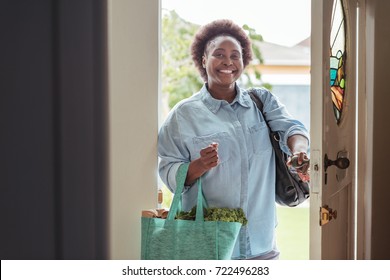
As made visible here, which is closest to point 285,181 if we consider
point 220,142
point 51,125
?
point 220,142

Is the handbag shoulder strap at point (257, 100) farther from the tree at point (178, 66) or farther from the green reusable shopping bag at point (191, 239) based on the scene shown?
the tree at point (178, 66)

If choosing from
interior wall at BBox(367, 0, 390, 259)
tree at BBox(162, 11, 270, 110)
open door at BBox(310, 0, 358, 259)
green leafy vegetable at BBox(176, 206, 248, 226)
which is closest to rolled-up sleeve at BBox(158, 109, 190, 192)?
green leafy vegetable at BBox(176, 206, 248, 226)

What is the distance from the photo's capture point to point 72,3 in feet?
0.79

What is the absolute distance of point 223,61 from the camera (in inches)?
81.0

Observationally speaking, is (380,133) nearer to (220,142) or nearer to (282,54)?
(220,142)

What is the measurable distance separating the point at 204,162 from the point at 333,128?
18.1 inches

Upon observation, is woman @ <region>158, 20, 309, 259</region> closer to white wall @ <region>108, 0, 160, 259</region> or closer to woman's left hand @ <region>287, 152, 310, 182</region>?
woman's left hand @ <region>287, 152, 310, 182</region>

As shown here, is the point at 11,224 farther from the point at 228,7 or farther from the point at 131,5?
the point at 228,7

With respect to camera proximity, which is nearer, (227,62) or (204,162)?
(204,162)

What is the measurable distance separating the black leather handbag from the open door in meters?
0.19

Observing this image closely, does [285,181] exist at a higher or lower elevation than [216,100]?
lower

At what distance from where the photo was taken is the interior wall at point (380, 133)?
1925mm

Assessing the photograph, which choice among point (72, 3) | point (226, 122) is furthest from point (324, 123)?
point (72, 3)

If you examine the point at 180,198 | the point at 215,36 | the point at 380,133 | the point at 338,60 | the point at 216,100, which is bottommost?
the point at 180,198
